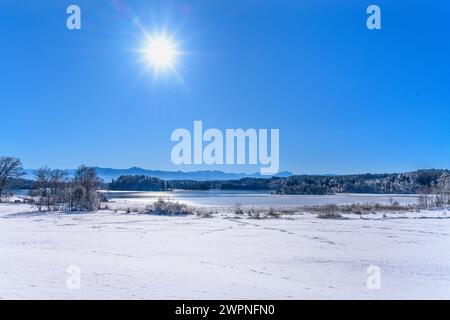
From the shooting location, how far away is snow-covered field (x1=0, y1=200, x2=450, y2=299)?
8555 mm

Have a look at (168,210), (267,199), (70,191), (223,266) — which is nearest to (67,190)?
(70,191)

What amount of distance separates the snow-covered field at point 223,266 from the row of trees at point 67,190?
24884 mm

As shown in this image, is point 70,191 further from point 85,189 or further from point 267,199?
point 267,199

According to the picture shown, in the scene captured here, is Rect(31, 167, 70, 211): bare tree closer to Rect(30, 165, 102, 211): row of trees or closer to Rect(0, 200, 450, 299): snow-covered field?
Rect(30, 165, 102, 211): row of trees

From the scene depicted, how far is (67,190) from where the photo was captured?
46.7 meters

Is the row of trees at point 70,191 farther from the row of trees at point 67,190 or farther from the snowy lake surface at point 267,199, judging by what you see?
the snowy lake surface at point 267,199

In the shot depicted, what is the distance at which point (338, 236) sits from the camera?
787 inches

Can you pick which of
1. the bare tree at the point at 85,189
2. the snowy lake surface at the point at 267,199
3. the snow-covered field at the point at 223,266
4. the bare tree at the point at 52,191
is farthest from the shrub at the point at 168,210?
the snow-covered field at the point at 223,266

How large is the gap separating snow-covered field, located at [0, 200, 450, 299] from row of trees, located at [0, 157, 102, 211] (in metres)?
24.9

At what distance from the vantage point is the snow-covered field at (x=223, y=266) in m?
8.55

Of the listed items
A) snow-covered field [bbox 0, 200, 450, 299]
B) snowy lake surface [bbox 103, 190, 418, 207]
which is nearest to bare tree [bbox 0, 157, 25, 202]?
snowy lake surface [bbox 103, 190, 418, 207]

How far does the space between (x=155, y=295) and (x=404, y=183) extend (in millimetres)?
98562
